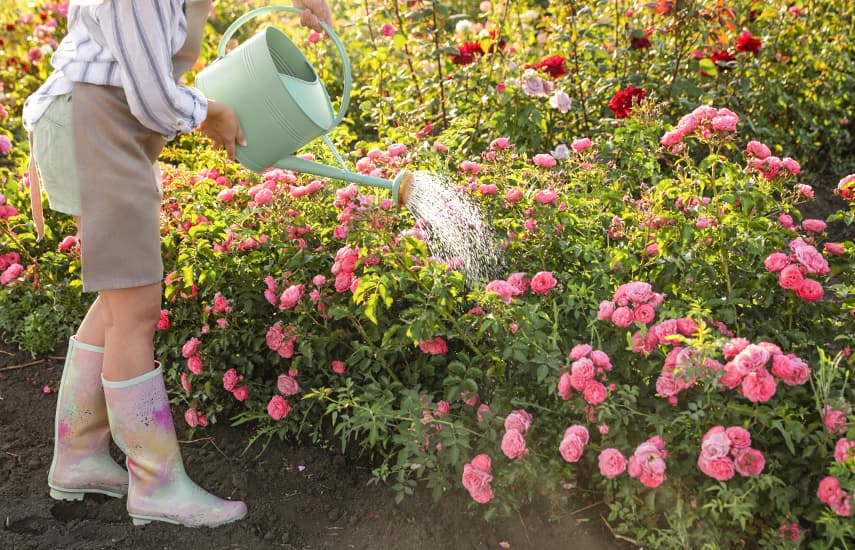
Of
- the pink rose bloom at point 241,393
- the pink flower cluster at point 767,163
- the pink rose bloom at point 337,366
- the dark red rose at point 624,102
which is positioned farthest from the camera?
the dark red rose at point 624,102

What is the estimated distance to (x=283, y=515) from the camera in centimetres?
220

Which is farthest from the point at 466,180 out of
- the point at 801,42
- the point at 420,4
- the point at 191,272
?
the point at 801,42

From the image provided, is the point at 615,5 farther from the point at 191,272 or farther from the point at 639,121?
the point at 191,272

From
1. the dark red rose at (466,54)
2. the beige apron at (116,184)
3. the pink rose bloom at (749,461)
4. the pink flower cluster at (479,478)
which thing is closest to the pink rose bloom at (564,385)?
the pink flower cluster at (479,478)

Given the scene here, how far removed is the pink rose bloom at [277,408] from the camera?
7.50ft

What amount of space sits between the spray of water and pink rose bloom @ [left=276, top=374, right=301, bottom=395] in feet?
1.67

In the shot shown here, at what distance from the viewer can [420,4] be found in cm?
355

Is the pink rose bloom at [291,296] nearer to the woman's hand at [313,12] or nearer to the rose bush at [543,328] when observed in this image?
the rose bush at [543,328]

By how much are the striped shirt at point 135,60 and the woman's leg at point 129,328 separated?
38cm

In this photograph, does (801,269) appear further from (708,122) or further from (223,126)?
(223,126)

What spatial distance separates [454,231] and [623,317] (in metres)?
0.60

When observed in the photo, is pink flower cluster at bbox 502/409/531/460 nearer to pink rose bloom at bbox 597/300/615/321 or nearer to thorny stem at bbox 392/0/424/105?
pink rose bloom at bbox 597/300/615/321

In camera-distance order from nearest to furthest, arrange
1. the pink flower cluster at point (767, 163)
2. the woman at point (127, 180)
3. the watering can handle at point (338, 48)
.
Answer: the woman at point (127, 180)
the watering can handle at point (338, 48)
the pink flower cluster at point (767, 163)

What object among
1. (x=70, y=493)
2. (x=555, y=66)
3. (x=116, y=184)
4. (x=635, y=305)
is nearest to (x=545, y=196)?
(x=635, y=305)
